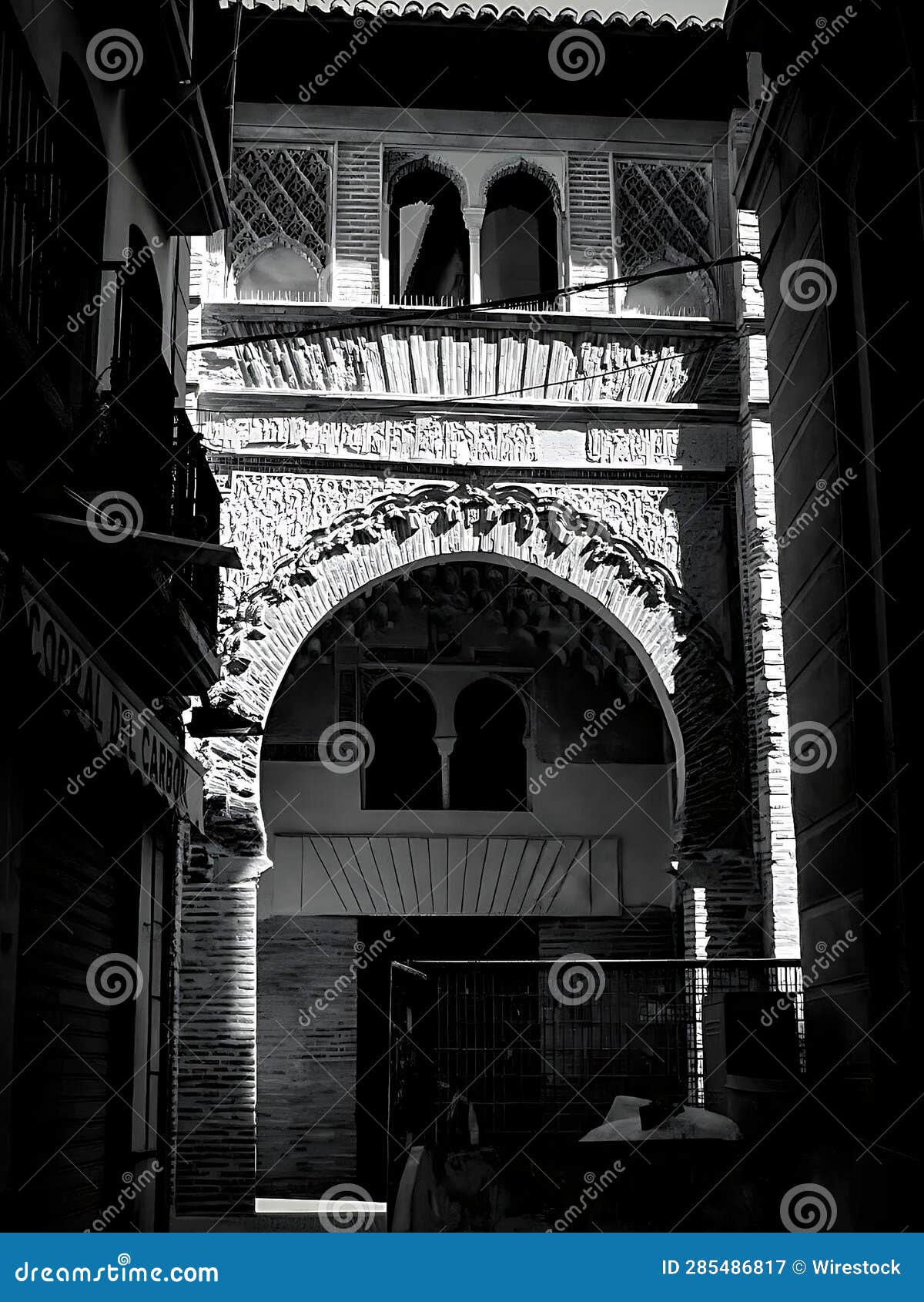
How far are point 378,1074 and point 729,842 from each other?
12.5 feet

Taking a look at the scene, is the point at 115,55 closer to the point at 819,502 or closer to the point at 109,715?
the point at 109,715

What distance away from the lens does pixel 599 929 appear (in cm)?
1237

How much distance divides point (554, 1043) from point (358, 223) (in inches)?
260

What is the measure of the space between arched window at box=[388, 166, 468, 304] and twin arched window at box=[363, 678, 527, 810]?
348 cm

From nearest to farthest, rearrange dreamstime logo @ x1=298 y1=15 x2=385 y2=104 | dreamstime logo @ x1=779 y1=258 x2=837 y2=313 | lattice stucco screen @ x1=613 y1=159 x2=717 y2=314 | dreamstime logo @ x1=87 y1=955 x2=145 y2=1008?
dreamstime logo @ x1=779 y1=258 x2=837 y2=313
dreamstime logo @ x1=87 y1=955 x2=145 y2=1008
dreamstime logo @ x1=298 y1=15 x2=385 y2=104
lattice stucco screen @ x1=613 y1=159 x2=717 y2=314

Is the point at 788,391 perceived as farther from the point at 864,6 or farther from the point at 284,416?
the point at 284,416

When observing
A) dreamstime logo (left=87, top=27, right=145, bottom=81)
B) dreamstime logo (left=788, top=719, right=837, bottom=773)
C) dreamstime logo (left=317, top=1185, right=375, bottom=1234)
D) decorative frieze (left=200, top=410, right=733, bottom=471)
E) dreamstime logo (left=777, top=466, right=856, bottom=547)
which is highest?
dreamstime logo (left=87, top=27, right=145, bottom=81)

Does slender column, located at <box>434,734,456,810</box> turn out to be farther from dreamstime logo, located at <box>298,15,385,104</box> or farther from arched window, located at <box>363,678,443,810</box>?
dreamstime logo, located at <box>298,15,385,104</box>

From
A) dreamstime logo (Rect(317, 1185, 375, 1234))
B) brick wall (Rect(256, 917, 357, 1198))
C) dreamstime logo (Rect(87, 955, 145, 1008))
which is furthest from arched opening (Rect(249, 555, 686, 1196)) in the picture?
dreamstime logo (Rect(87, 955, 145, 1008))

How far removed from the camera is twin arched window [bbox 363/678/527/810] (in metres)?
12.6

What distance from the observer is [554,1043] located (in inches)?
338

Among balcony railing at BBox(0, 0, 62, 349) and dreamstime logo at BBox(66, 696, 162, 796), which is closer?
balcony railing at BBox(0, 0, 62, 349)

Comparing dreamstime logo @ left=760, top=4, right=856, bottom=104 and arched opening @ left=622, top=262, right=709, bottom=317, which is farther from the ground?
arched opening @ left=622, top=262, right=709, bottom=317

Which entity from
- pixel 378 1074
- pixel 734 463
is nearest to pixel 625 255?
pixel 734 463
